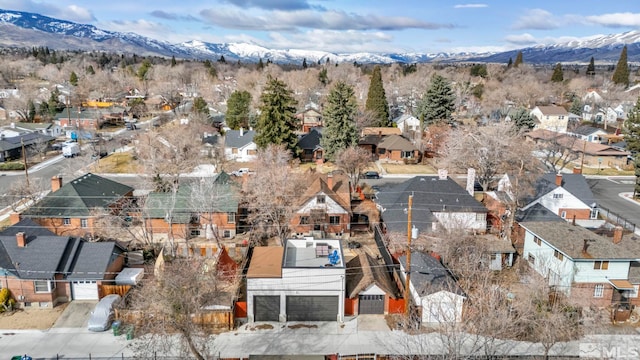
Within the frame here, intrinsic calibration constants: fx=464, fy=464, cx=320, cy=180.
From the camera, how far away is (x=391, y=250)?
3409 centimetres

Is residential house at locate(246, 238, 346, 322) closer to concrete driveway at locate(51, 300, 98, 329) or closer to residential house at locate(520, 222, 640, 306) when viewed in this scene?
concrete driveway at locate(51, 300, 98, 329)

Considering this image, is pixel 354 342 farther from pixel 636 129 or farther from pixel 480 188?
pixel 636 129

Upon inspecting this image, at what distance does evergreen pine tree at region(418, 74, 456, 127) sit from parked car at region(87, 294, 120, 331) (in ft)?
197

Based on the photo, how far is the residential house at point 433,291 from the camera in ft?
85.5

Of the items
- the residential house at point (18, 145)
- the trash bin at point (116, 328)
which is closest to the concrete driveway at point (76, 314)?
the trash bin at point (116, 328)

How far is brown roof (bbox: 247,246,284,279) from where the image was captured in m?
26.9

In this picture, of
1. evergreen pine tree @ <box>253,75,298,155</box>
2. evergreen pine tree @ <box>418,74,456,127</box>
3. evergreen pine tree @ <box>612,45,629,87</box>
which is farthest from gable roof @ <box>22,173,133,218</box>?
evergreen pine tree @ <box>612,45,629,87</box>

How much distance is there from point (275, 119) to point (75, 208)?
95.9ft

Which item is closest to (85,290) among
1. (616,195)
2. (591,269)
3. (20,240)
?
(20,240)

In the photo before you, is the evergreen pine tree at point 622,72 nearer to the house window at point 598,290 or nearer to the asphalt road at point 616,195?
the asphalt road at point 616,195

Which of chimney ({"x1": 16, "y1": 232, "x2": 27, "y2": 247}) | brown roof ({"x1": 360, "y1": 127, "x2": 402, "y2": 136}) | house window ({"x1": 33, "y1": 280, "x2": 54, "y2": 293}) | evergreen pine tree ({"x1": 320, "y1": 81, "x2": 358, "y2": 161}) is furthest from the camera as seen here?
brown roof ({"x1": 360, "y1": 127, "x2": 402, "y2": 136})

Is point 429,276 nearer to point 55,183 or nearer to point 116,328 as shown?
point 116,328

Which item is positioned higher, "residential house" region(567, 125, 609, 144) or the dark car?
"residential house" region(567, 125, 609, 144)

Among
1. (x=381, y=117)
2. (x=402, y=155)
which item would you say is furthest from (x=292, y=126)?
(x=381, y=117)
